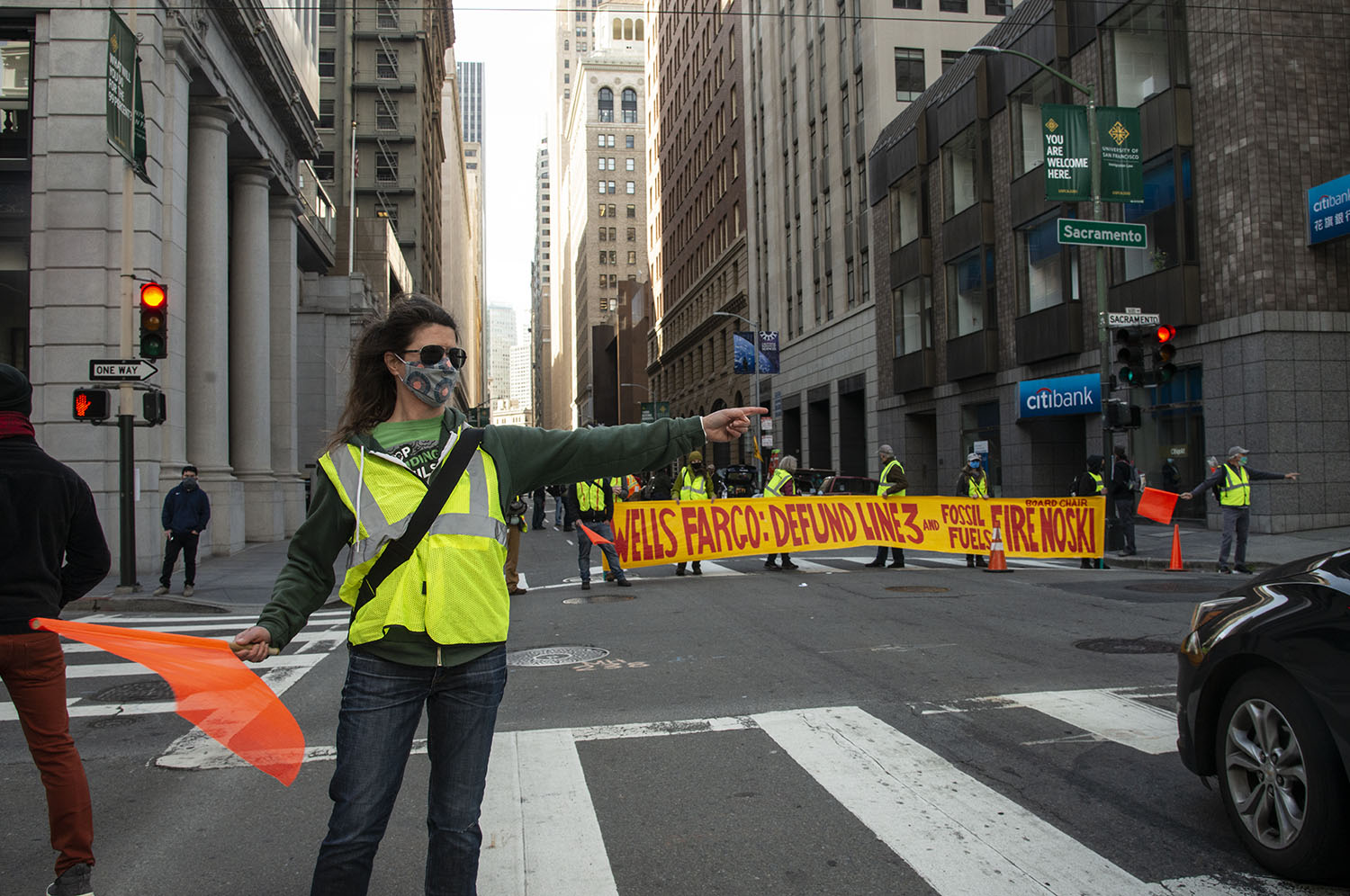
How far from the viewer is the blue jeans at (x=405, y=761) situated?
274 cm

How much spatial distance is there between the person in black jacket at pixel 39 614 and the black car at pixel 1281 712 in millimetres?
4455

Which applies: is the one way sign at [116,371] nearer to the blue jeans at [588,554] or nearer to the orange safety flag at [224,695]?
the blue jeans at [588,554]

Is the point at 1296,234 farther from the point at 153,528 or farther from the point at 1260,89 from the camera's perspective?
the point at 153,528

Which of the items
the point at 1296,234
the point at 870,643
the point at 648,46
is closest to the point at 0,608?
the point at 870,643

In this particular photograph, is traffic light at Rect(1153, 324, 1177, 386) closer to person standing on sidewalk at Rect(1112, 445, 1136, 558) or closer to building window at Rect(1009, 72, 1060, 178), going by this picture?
person standing on sidewalk at Rect(1112, 445, 1136, 558)

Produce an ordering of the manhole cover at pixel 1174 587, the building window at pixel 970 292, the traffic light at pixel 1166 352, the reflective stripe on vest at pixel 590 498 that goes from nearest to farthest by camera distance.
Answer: the manhole cover at pixel 1174 587 < the reflective stripe on vest at pixel 590 498 < the traffic light at pixel 1166 352 < the building window at pixel 970 292

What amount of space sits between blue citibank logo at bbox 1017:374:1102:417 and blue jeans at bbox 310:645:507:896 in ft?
75.7

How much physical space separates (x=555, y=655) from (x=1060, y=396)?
20882 mm

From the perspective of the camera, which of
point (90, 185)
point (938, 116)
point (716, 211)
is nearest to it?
point (90, 185)

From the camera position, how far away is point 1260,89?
64.4ft

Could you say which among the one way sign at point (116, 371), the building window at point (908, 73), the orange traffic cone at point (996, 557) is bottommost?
the orange traffic cone at point (996, 557)

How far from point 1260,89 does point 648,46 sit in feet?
275

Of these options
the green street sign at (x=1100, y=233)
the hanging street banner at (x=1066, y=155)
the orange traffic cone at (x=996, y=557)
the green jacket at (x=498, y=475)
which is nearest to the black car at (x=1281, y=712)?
the green jacket at (x=498, y=475)

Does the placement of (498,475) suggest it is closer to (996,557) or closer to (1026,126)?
(996,557)
